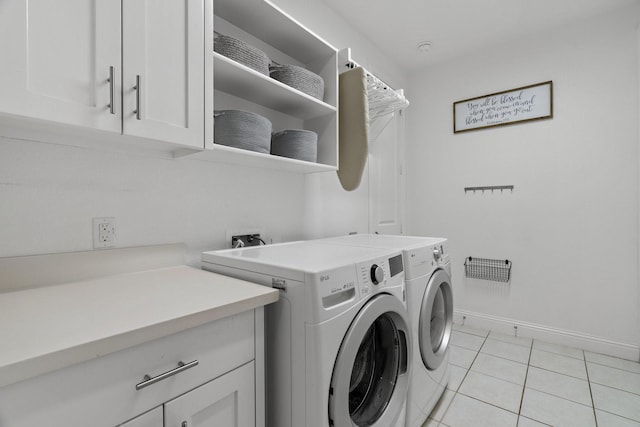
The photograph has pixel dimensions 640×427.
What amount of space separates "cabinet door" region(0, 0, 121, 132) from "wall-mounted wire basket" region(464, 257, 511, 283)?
299cm

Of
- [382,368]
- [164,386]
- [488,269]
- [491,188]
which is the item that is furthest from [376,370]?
[491,188]

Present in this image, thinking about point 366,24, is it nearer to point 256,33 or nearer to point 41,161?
point 256,33

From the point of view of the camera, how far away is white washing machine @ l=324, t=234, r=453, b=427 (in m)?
1.43

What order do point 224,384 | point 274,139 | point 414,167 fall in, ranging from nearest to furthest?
point 224,384, point 274,139, point 414,167

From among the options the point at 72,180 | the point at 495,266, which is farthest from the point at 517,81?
the point at 72,180

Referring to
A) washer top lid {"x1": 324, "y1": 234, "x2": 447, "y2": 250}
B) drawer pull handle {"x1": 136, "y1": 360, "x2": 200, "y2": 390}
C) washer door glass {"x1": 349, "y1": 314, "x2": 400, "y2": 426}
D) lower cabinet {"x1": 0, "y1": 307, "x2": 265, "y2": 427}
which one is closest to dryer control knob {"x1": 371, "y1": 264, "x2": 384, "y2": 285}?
washer door glass {"x1": 349, "y1": 314, "x2": 400, "y2": 426}

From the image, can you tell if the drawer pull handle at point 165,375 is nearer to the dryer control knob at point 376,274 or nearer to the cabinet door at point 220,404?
the cabinet door at point 220,404

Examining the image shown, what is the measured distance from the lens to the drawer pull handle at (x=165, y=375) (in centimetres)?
69

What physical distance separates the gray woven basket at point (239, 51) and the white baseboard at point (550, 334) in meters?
2.87

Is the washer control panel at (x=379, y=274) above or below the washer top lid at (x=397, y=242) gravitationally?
below

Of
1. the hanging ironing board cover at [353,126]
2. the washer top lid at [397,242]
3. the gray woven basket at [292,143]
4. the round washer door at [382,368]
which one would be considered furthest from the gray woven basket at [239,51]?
the round washer door at [382,368]

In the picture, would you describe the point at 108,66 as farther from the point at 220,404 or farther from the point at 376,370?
the point at 376,370

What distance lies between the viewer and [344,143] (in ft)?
6.19

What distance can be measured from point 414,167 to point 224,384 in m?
2.94
